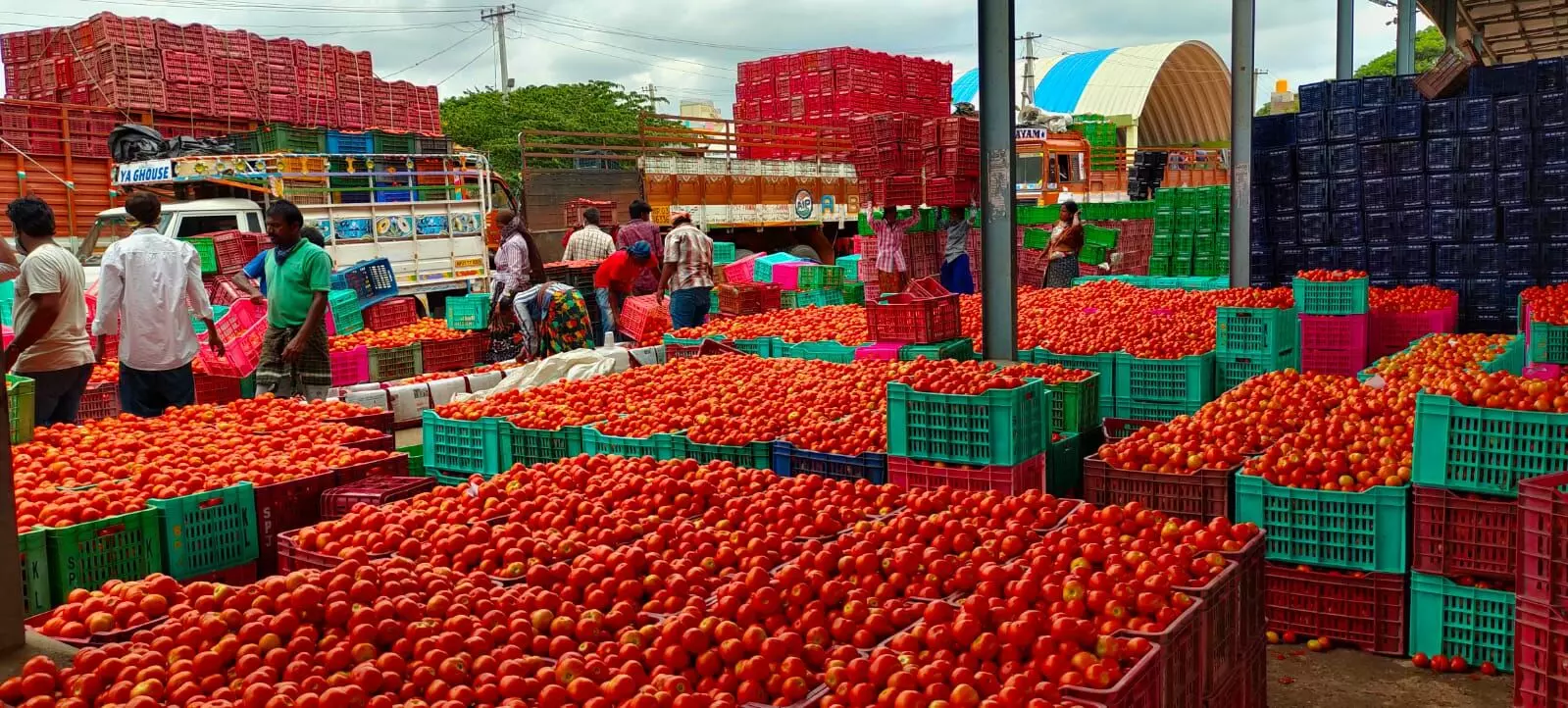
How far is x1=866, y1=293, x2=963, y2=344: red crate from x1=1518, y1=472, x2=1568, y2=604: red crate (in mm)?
5353

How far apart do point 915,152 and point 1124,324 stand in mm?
5284

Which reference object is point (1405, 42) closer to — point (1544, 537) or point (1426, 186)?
point (1426, 186)

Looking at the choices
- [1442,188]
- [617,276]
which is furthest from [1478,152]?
[617,276]

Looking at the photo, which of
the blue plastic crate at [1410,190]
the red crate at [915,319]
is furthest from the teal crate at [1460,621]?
the blue plastic crate at [1410,190]

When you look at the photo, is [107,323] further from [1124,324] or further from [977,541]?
[1124,324]

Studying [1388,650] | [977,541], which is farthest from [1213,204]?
[977,541]

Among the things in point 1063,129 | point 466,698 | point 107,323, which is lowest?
point 466,698

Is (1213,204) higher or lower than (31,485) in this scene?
higher

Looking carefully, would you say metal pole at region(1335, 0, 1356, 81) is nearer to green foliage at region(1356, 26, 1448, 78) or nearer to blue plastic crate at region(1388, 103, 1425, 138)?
blue plastic crate at region(1388, 103, 1425, 138)

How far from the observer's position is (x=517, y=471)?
5.30 meters

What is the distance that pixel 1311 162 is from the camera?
1220 centimetres

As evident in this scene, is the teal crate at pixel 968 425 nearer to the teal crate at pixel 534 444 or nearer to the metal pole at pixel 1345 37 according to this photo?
the teal crate at pixel 534 444

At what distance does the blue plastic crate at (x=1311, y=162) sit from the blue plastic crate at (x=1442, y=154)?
984 millimetres

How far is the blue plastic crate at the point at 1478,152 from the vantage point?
11133 millimetres
